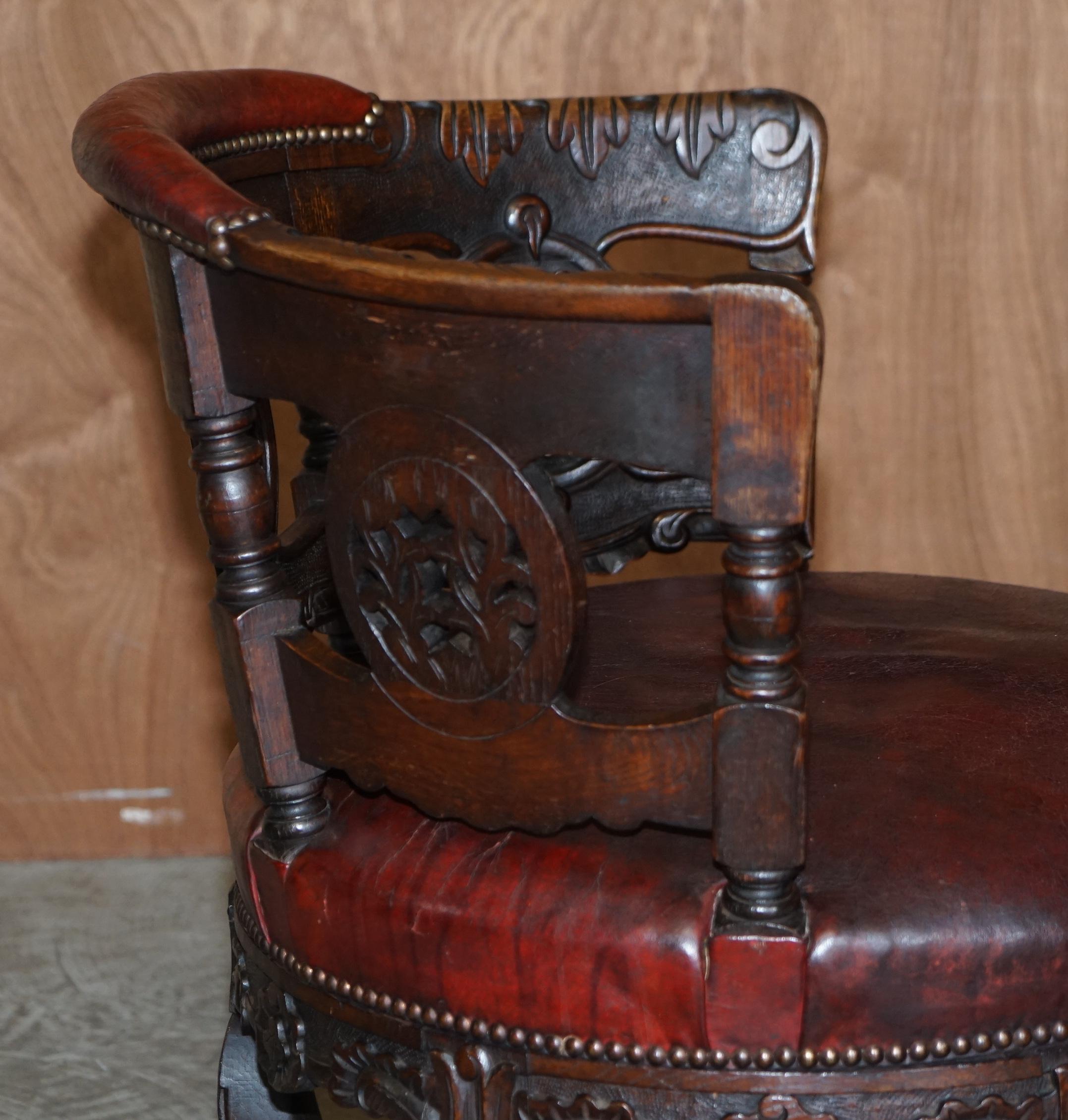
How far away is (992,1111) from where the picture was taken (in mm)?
796

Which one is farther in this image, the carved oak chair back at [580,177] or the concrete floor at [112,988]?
the concrete floor at [112,988]

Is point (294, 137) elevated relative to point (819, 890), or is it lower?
elevated

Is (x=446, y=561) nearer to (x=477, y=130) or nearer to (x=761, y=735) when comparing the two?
(x=761, y=735)

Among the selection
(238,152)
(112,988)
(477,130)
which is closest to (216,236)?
(238,152)

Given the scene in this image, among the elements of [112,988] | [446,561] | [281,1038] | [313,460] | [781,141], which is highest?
[781,141]

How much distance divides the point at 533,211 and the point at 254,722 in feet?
1.62

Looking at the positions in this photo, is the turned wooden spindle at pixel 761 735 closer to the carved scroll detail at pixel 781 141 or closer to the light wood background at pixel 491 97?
the carved scroll detail at pixel 781 141

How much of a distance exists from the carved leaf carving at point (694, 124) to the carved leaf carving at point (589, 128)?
0.10ft

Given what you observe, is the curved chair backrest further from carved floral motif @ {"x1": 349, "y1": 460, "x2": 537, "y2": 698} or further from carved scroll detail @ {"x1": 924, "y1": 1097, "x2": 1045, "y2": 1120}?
carved scroll detail @ {"x1": 924, "y1": 1097, "x2": 1045, "y2": 1120}

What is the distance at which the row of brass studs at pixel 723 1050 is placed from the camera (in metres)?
0.78

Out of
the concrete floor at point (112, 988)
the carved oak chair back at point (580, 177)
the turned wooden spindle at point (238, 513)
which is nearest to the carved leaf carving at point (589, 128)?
the carved oak chair back at point (580, 177)

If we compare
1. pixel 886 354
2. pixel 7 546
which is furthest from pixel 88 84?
pixel 886 354

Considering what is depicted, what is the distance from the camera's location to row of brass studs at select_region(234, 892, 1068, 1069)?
78 centimetres

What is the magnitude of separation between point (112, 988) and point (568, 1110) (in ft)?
3.42
